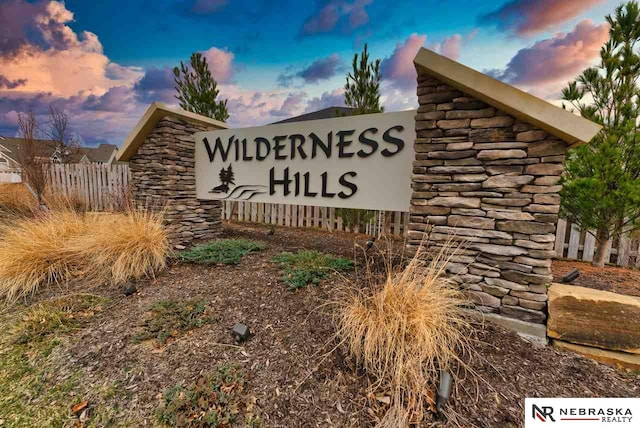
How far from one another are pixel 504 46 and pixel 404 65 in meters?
1.22

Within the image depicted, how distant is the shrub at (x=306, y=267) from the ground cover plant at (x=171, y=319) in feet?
2.84

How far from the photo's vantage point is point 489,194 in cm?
216

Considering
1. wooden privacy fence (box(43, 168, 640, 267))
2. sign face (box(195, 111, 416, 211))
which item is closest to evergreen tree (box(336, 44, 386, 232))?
wooden privacy fence (box(43, 168, 640, 267))

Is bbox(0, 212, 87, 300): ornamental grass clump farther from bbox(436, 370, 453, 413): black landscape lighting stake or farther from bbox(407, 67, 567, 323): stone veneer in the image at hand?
bbox(407, 67, 567, 323): stone veneer

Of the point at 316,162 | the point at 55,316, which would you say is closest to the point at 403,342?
the point at 316,162

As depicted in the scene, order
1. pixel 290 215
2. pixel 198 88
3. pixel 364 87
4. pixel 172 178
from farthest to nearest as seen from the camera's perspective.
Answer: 1. pixel 198 88
2. pixel 290 215
3. pixel 364 87
4. pixel 172 178

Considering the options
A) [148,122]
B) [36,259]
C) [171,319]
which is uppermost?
[148,122]

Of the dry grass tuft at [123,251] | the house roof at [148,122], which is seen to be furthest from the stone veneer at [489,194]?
the house roof at [148,122]

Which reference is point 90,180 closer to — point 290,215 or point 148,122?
point 148,122

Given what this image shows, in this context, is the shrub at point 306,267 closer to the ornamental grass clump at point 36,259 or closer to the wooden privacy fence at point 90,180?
the ornamental grass clump at point 36,259

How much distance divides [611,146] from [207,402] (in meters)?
5.01

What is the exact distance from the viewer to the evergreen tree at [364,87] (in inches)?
205

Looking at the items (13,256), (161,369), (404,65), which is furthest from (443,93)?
(13,256)

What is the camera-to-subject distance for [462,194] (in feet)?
7.39
